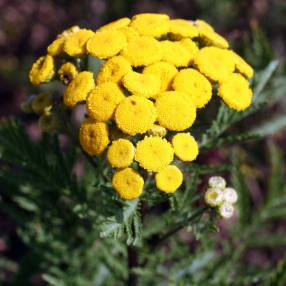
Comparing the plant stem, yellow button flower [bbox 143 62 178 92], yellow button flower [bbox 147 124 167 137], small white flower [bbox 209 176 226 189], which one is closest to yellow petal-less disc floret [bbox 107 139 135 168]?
yellow button flower [bbox 147 124 167 137]

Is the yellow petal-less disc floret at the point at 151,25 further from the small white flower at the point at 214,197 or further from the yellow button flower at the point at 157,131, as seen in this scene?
the small white flower at the point at 214,197

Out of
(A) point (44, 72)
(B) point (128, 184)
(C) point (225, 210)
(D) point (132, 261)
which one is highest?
(A) point (44, 72)

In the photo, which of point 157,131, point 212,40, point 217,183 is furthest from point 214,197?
point 212,40

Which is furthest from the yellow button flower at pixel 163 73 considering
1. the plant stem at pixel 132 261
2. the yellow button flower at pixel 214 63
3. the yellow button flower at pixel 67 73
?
the plant stem at pixel 132 261

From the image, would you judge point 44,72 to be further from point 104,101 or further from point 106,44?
point 104,101

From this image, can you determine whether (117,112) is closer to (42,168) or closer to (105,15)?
(42,168)

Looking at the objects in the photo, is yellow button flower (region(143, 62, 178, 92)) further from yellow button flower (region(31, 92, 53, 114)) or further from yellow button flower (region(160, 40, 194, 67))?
yellow button flower (region(31, 92, 53, 114))

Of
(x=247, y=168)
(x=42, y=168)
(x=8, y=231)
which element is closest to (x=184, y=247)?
(x=42, y=168)
